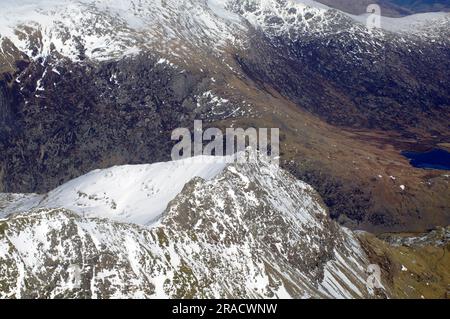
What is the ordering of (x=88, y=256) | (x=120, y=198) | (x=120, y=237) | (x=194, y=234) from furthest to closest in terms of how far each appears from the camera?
1. (x=120, y=198)
2. (x=194, y=234)
3. (x=120, y=237)
4. (x=88, y=256)
